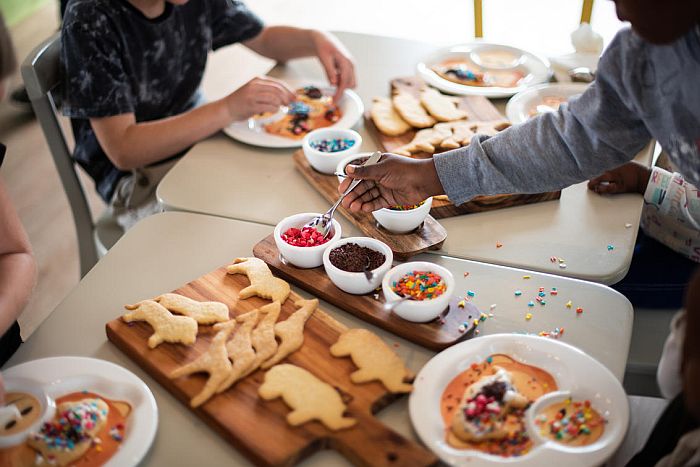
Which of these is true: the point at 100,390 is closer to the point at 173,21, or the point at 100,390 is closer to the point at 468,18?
the point at 173,21

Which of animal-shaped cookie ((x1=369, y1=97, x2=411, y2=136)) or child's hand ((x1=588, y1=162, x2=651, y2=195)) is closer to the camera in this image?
child's hand ((x1=588, y1=162, x2=651, y2=195))

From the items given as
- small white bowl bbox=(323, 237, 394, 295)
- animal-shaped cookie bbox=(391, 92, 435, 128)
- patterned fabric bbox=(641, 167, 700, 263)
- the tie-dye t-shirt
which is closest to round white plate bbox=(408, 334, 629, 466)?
small white bowl bbox=(323, 237, 394, 295)

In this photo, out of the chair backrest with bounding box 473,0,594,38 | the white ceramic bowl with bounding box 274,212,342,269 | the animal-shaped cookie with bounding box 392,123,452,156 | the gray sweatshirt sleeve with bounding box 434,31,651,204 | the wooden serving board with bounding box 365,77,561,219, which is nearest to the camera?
the gray sweatshirt sleeve with bounding box 434,31,651,204

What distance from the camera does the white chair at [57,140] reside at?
1.67 m

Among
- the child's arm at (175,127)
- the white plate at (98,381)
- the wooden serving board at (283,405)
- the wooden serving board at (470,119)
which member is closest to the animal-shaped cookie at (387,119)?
the wooden serving board at (470,119)

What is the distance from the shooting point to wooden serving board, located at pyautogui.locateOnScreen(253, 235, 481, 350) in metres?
1.16

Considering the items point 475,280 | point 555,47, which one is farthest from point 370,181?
point 555,47

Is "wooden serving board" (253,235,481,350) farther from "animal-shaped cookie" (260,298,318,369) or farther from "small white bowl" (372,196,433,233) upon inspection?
"small white bowl" (372,196,433,233)

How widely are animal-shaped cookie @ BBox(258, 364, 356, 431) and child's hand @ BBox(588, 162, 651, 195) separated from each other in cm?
79

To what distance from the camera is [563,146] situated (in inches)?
50.4

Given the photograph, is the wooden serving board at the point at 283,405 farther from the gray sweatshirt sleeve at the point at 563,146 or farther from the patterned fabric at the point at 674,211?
the patterned fabric at the point at 674,211

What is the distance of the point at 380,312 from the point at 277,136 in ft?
2.31

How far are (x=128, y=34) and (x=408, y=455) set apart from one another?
1.30m

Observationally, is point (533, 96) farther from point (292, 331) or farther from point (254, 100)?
point (292, 331)
